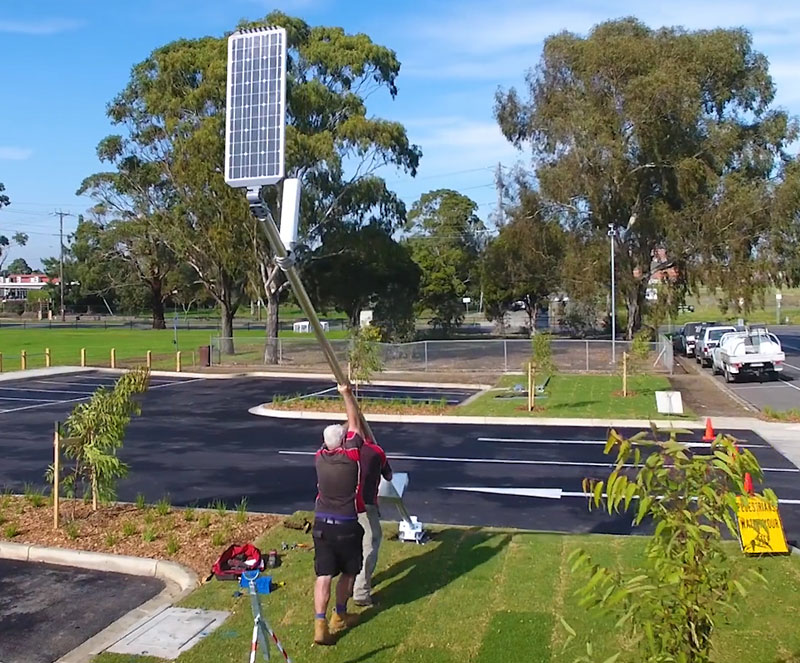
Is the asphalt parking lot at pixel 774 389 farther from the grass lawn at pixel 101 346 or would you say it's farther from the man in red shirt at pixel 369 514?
the grass lawn at pixel 101 346

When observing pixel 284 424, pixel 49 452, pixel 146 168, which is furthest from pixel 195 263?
pixel 49 452

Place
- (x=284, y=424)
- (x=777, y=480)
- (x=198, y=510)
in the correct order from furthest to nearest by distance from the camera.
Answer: (x=284, y=424) → (x=777, y=480) → (x=198, y=510)

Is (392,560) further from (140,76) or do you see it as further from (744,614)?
(140,76)

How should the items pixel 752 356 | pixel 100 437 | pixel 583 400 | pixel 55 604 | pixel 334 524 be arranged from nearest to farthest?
pixel 334 524 < pixel 55 604 < pixel 100 437 < pixel 583 400 < pixel 752 356

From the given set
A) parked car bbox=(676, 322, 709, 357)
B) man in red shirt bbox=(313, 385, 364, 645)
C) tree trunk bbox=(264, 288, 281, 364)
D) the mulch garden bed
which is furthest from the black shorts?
parked car bbox=(676, 322, 709, 357)

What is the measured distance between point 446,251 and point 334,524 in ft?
240

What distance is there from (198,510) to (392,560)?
3332 millimetres

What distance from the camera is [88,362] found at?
40.2 meters

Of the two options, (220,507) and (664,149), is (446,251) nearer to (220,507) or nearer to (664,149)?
(664,149)

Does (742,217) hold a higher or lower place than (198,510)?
higher

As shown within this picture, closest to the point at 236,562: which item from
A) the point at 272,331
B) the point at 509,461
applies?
the point at 509,461

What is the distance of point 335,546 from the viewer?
22.5 feet

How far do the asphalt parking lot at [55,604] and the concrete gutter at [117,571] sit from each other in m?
0.10

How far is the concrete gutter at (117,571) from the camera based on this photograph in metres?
7.14
